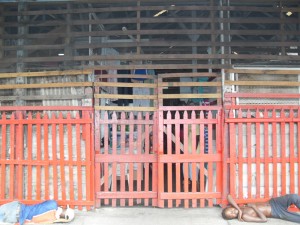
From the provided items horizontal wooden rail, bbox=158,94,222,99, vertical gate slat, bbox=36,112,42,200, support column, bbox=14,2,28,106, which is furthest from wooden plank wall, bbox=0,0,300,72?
vertical gate slat, bbox=36,112,42,200

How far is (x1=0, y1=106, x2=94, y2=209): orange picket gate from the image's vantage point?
527 centimetres

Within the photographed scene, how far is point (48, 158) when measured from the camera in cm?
534

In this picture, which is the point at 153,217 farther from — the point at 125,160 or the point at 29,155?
the point at 29,155

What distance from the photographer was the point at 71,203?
207 inches

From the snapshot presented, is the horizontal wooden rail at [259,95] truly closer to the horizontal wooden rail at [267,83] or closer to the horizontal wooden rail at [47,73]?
the horizontal wooden rail at [267,83]

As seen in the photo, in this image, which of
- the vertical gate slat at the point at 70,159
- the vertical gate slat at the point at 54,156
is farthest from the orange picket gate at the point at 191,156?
the vertical gate slat at the point at 54,156

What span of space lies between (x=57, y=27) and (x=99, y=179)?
9.63 feet

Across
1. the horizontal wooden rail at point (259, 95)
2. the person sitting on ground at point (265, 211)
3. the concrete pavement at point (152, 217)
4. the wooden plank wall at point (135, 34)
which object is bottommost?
the concrete pavement at point (152, 217)

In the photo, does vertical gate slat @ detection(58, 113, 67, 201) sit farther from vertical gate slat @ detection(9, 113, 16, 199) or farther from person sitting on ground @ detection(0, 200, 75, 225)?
vertical gate slat @ detection(9, 113, 16, 199)

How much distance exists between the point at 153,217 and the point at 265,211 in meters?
1.80

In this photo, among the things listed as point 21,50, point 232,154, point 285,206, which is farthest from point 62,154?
point 285,206

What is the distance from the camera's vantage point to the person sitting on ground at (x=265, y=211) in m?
4.82

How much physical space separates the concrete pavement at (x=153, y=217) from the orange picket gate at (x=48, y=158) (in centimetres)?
31

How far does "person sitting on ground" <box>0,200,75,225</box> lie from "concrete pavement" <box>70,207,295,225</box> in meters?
0.19
